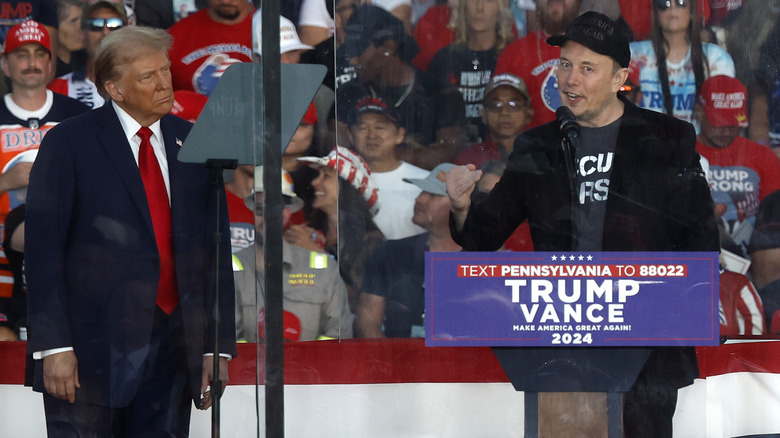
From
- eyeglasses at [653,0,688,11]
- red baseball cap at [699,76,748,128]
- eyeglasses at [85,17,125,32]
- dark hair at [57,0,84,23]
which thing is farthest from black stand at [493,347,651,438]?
dark hair at [57,0,84,23]

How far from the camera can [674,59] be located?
3111 mm

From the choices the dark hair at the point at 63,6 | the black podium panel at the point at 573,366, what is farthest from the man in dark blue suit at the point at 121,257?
the black podium panel at the point at 573,366

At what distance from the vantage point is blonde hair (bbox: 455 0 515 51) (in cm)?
312

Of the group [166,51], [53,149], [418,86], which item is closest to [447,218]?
[418,86]

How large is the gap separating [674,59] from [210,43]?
→ 1460 millimetres

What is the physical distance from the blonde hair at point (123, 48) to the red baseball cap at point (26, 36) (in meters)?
0.16

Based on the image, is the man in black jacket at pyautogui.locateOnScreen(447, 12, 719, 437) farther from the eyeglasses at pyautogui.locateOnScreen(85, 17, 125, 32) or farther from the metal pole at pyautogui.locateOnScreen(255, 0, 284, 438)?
the eyeglasses at pyautogui.locateOnScreen(85, 17, 125, 32)

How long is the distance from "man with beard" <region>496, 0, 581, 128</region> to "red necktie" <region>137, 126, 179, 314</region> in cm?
111

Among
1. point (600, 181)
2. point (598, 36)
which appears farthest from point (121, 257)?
point (598, 36)

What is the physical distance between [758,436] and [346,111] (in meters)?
1.71

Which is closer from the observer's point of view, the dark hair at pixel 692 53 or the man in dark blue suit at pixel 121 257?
the man in dark blue suit at pixel 121 257

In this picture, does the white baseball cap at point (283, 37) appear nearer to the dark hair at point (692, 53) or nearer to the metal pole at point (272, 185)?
the metal pole at point (272, 185)

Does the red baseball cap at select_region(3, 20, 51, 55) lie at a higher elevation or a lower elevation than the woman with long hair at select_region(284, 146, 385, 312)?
higher

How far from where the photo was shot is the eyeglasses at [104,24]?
297 cm
